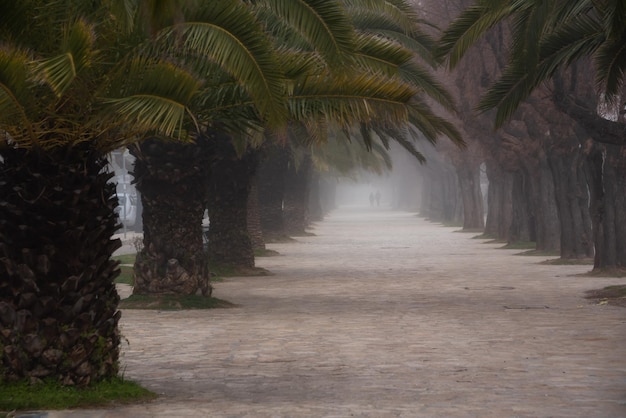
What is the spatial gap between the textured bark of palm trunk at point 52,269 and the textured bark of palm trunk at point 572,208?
2202 centimetres

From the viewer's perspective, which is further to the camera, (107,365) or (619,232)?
(619,232)

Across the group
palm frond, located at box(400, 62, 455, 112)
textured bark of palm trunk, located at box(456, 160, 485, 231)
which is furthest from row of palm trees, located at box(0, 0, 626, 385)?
textured bark of palm trunk, located at box(456, 160, 485, 231)

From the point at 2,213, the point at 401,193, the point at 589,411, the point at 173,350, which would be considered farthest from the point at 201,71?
the point at 401,193

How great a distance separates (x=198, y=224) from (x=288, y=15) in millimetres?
9827

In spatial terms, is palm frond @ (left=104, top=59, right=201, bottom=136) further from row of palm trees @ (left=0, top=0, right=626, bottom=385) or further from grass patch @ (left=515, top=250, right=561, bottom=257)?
grass patch @ (left=515, top=250, right=561, bottom=257)

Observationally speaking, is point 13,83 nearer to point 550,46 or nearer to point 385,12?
point 550,46

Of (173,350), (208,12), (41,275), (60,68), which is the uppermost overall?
(208,12)

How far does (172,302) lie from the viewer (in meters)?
19.1

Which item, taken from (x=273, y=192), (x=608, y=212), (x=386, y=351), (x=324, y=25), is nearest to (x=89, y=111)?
(x=324, y=25)

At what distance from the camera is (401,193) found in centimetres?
13888

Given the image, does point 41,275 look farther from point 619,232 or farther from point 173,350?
point 619,232

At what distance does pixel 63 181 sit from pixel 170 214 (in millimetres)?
9132

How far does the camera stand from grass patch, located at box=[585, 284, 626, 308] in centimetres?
1927

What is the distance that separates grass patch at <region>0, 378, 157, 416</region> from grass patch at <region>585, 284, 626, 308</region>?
10.6 meters
